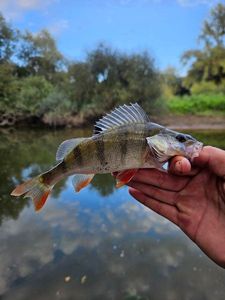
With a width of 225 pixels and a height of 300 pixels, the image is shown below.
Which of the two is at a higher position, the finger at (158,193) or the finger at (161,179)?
the finger at (161,179)

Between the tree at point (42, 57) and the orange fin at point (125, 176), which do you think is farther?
the tree at point (42, 57)

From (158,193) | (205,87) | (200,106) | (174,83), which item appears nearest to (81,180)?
(158,193)

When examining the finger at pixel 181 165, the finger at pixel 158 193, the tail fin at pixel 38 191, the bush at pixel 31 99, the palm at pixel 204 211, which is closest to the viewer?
the finger at pixel 181 165

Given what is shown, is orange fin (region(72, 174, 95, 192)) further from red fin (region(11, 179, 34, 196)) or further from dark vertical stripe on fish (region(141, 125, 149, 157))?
dark vertical stripe on fish (region(141, 125, 149, 157))

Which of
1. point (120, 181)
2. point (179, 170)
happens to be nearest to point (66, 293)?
point (120, 181)

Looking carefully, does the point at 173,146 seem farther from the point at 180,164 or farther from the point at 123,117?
the point at 123,117

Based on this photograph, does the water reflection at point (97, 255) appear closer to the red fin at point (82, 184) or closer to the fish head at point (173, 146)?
the red fin at point (82, 184)

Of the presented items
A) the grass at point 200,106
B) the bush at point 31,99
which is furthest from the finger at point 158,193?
the grass at point 200,106
